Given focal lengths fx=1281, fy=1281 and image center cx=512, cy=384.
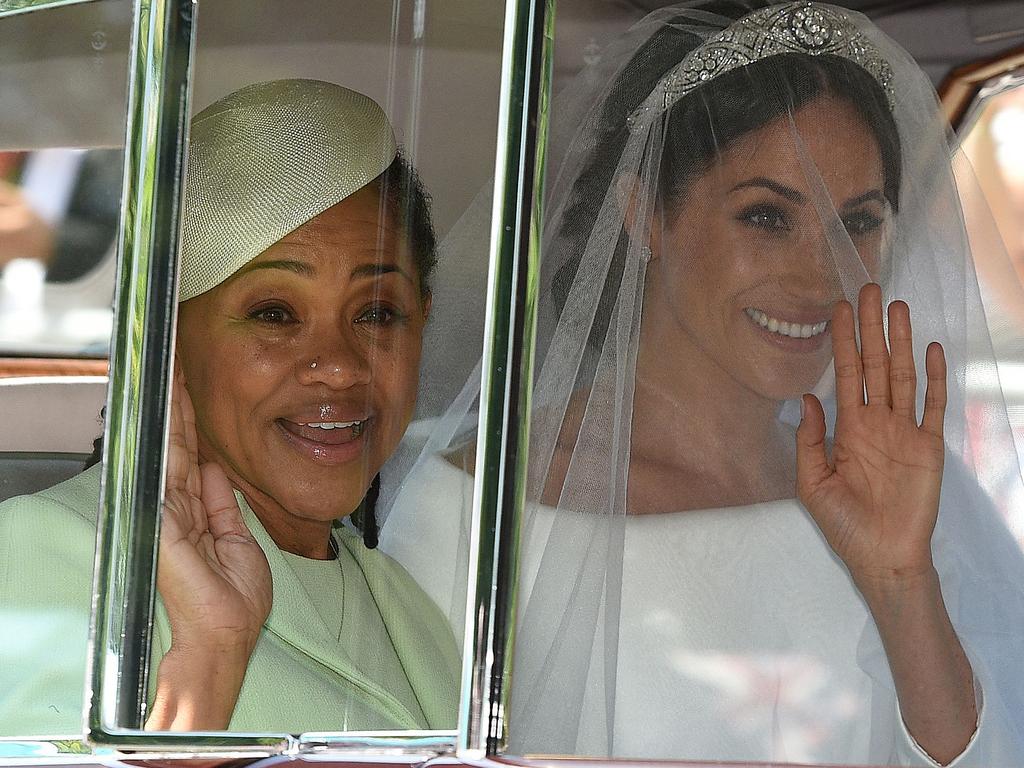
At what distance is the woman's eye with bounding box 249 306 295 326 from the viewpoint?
3.42ft

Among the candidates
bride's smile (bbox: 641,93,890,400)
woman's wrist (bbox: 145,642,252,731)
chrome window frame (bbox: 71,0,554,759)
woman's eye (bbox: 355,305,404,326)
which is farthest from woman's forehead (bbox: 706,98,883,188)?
woman's wrist (bbox: 145,642,252,731)

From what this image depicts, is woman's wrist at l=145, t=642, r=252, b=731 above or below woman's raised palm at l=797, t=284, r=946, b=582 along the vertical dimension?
below

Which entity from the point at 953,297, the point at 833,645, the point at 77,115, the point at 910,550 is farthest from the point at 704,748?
the point at 77,115

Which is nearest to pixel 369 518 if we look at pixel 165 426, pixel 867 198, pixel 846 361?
pixel 165 426

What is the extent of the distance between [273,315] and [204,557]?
207 millimetres

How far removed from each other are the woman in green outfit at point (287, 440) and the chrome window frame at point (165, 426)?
0.06ft

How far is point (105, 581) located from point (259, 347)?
224mm

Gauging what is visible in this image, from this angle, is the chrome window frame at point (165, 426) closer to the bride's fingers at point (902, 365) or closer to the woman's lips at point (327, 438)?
the woman's lips at point (327, 438)

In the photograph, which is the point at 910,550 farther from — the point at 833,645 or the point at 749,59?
the point at 749,59

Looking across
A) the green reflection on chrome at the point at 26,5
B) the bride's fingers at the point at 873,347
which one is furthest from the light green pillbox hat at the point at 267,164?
the bride's fingers at the point at 873,347

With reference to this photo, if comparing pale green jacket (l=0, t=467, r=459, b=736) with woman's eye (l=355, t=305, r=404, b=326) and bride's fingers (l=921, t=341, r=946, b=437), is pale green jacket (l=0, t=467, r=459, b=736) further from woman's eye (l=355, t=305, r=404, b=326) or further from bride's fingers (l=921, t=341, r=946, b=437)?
bride's fingers (l=921, t=341, r=946, b=437)

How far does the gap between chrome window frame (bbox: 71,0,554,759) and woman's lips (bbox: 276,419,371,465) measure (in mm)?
105

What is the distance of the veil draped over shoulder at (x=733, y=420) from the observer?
3.56 feet

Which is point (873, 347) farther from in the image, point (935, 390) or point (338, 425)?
point (338, 425)
